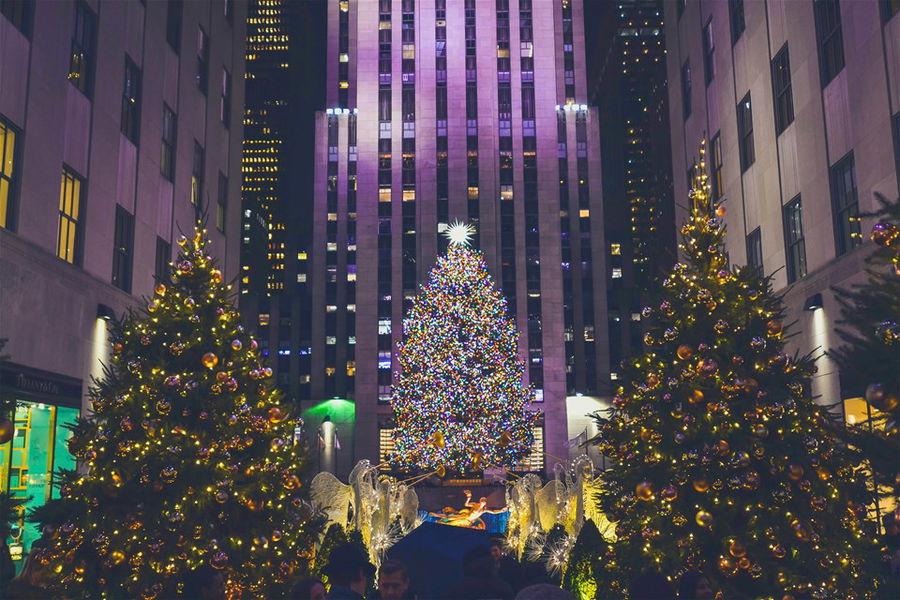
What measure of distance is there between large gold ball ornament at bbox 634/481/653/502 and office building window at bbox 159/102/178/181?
19974 millimetres

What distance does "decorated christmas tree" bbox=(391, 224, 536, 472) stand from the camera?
44.8 meters

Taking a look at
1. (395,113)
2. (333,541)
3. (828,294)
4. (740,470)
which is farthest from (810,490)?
(395,113)

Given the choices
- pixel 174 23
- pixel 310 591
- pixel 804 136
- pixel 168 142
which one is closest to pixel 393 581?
pixel 310 591

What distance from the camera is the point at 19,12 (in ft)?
53.3

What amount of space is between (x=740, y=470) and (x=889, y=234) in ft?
11.1

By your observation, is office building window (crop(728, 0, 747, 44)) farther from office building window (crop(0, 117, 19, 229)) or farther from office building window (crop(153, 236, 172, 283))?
office building window (crop(0, 117, 19, 229))

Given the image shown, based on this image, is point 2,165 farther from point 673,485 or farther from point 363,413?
point 363,413

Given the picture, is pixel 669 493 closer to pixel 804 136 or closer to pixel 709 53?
pixel 804 136

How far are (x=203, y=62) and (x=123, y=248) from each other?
32.9ft

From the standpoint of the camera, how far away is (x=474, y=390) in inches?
1785

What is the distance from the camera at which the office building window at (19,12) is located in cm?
1567

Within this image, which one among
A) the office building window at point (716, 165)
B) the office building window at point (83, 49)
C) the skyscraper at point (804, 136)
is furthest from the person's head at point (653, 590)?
the office building window at point (716, 165)

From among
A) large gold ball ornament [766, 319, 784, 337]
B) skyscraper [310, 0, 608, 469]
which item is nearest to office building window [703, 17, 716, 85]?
large gold ball ornament [766, 319, 784, 337]

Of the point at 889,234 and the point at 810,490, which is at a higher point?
the point at 889,234
